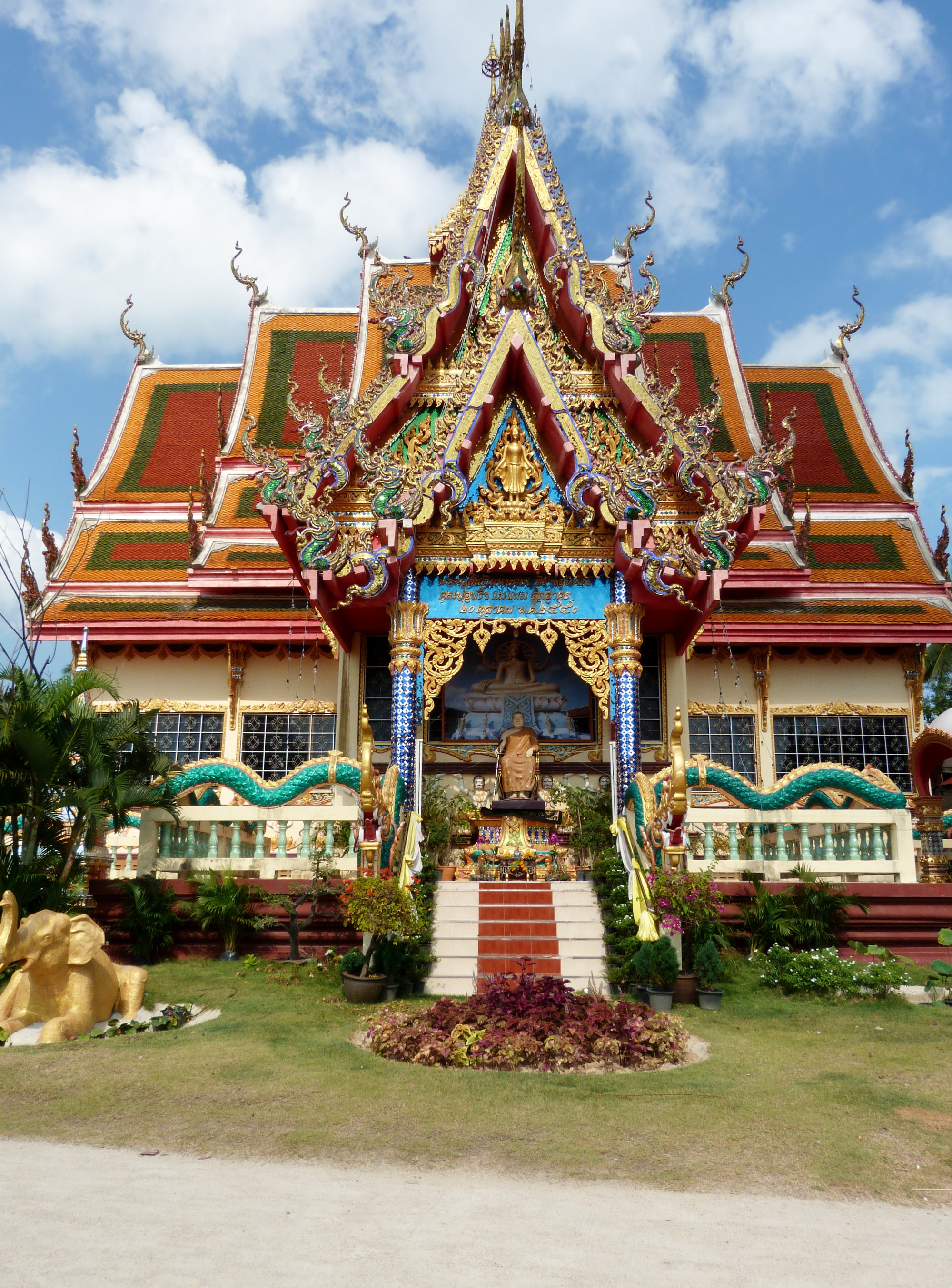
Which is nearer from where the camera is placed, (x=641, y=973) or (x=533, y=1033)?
(x=533, y=1033)

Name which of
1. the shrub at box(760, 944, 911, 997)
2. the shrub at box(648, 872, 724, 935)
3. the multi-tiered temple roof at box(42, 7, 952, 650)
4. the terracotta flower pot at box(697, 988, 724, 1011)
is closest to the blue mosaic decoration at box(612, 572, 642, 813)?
the multi-tiered temple roof at box(42, 7, 952, 650)

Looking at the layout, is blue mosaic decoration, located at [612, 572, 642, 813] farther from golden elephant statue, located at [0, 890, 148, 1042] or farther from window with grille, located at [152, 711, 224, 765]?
window with grille, located at [152, 711, 224, 765]

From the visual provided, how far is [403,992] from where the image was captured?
8.02 metres

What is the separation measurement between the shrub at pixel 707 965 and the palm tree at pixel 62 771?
487cm

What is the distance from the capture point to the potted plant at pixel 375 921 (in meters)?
7.80

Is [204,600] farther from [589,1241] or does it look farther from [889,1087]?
[589,1241]

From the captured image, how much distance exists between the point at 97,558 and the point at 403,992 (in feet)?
31.0

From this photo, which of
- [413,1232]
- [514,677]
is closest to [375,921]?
[413,1232]

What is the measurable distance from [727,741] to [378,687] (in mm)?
4816

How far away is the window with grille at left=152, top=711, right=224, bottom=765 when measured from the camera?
14.0m

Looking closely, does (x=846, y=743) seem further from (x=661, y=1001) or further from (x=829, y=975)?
(x=661, y=1001)

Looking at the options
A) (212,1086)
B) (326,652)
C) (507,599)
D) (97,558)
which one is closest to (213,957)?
(212,1086)

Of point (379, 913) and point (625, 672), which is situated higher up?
point (625, 672)

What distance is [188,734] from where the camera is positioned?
14.0m
